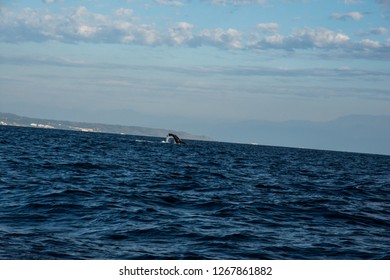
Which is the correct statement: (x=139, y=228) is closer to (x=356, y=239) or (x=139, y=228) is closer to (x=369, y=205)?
(x=356, y=239)

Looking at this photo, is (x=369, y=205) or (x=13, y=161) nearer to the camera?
(x=369, y=205)

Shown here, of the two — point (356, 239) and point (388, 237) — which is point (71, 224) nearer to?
point (356, 239)

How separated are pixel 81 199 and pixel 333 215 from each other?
10.7 metres

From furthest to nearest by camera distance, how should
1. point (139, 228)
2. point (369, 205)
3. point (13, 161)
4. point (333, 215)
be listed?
1. point (13, 161)
2. point (369, 205)
3. point (333, 215)
4. point (139, 228)

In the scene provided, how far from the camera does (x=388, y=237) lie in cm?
1914

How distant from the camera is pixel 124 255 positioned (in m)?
14.3

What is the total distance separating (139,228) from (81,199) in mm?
6473

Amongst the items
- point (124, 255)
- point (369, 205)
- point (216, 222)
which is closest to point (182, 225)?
point (216, 222)
